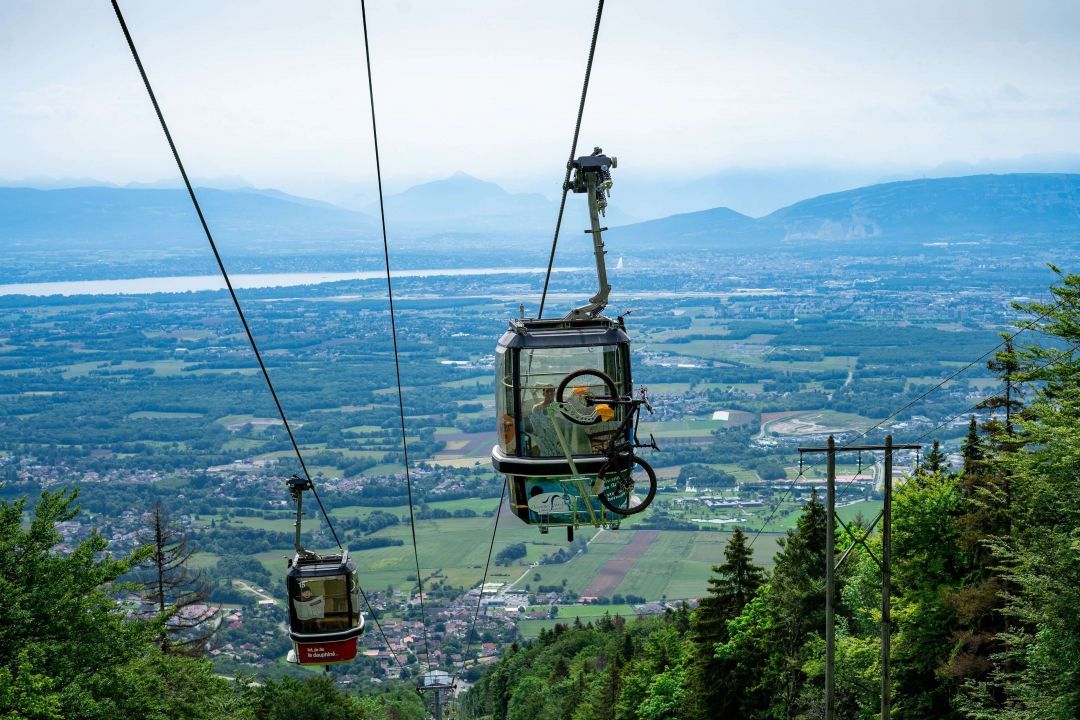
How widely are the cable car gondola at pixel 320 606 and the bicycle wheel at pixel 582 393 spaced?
19.7 feet

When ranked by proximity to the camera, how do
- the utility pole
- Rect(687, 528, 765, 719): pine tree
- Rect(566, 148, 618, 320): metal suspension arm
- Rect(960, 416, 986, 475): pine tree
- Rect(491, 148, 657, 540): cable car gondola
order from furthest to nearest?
Rect(687, 528, 765, 719): pine tree → Rect(960, 416, 986, 475): pine tree → the utility pole → Rect(566, 148, 618, 320): metal suspension arm → Rect(491, 148, 657, 540): cable car gondola

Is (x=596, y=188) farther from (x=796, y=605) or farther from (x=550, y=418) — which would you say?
(x=796, y=605)

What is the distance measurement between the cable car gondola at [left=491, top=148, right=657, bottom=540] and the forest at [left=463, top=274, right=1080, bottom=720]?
1047 centimetres

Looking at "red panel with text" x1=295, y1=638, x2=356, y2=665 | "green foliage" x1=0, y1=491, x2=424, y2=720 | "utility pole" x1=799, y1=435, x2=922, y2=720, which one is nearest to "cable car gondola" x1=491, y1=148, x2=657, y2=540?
"red panel with text" x1=295, y1=638, x2=356, y2=665

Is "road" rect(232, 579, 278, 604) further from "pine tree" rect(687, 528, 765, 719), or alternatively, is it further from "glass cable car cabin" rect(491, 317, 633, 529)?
"glass cable car cabin" rect(491, 317, 633, 529)

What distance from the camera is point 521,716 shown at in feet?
206

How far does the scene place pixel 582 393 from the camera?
14.6 meters

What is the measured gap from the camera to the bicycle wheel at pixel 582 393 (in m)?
14.4

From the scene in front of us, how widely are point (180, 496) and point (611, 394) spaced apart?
15479cm

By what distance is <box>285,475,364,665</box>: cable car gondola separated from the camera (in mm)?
19031


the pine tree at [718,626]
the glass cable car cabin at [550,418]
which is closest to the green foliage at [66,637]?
the glass cable car cabin at [550,418]

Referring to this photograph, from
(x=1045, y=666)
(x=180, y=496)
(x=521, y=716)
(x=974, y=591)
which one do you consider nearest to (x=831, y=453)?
(x=1045, y=666)

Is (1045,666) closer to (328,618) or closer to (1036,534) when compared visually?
(1036,534)

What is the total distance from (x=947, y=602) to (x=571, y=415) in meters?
19.3
